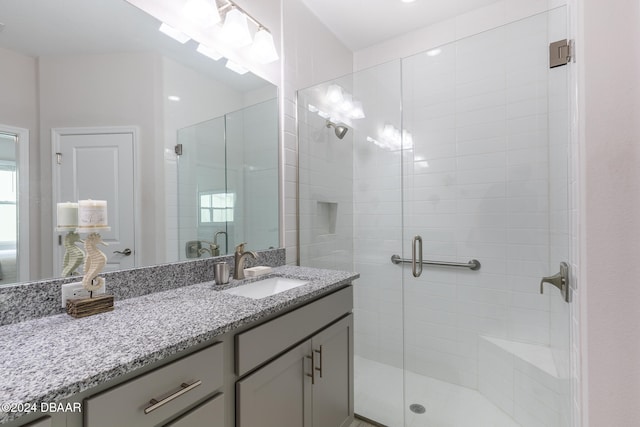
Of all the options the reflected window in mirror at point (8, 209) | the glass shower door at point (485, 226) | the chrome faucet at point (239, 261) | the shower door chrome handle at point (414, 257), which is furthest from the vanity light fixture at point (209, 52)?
the shower door chrome handle at point (414, 257)

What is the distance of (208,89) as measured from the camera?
5.08 feet

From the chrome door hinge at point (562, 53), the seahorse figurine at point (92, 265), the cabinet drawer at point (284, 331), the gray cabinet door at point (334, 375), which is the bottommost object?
the gray cabinet door at point (334, 375)

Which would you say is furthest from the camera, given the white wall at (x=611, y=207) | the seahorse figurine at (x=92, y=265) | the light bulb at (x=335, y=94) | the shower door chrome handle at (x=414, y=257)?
the light bulb at (x=335, y=94)

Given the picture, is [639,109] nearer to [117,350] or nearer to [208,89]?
[117,350]

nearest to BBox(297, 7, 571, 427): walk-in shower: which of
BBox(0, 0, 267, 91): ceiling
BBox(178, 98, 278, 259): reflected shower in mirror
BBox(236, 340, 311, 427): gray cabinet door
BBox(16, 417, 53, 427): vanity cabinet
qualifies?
BBox(178, 98, 278, 259): reflected shower in mirror

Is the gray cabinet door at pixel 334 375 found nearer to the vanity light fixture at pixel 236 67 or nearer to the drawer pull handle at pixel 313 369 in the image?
the drawer pull handle at pixel 313 369

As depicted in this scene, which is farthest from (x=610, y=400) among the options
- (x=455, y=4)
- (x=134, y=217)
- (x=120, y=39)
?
(x=455, y=4)

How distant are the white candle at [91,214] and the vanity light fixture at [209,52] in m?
0.93

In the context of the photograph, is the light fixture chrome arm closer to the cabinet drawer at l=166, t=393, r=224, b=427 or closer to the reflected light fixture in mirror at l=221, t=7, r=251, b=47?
the reflected light fixture in mirror at l=221, t=7, r=251, b=47

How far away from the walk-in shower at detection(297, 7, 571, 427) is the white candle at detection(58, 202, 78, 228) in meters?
1.35

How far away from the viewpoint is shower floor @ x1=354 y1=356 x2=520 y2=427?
1.77m

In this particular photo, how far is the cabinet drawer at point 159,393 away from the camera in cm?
62

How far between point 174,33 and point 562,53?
1648 mm

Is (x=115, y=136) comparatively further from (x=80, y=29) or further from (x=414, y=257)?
(x=414, y=257)
